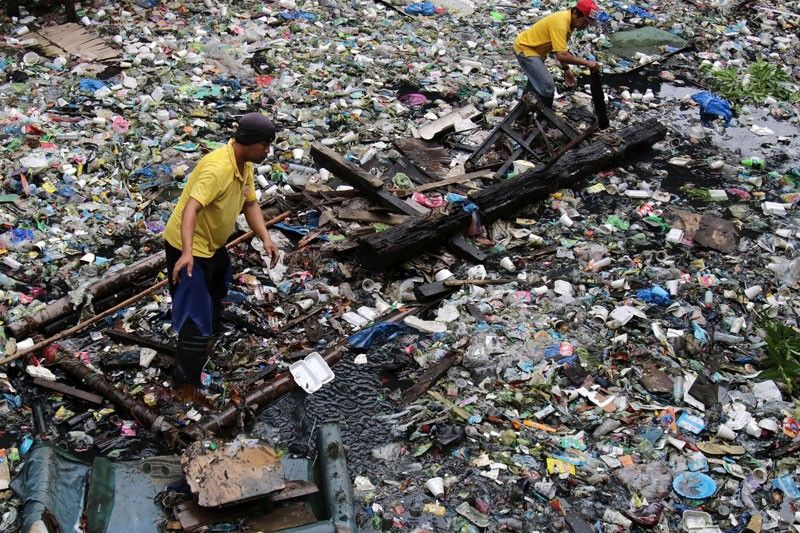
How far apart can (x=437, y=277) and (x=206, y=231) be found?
2.03 meters

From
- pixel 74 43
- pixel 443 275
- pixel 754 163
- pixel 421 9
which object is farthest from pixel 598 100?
pixel 74 43

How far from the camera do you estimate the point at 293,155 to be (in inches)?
269

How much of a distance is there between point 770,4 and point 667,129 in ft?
15.9

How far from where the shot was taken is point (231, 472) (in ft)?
11.7

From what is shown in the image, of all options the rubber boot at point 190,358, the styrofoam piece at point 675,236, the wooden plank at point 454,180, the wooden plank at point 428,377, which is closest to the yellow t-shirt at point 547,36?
the wooden plank at point 454,180

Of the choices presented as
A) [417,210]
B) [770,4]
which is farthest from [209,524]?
[770,4]

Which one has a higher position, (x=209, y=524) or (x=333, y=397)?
(x=209, y=524)

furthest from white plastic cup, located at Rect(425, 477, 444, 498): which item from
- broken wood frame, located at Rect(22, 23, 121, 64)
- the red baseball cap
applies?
broken wood frame, located at Rect(22, 23, 121, 64)

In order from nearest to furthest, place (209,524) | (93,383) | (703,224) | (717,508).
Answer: (209,524), (717,508), (93,383), (703,224)

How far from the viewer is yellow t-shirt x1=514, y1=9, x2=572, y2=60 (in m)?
6.81

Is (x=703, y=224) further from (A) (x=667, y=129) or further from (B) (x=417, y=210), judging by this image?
(B) (x=417, y=210)

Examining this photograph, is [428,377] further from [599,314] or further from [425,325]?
[599,314]

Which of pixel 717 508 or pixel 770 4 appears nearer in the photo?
pixel 717 508

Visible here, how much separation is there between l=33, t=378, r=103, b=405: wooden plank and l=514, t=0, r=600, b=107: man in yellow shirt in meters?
4.87
